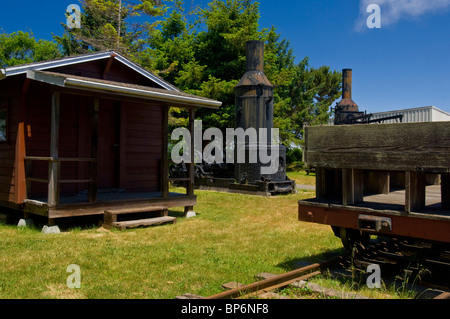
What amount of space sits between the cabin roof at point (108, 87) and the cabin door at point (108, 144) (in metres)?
1.70

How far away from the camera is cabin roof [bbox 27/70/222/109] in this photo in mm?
7391

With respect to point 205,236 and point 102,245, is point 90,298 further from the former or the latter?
point 205,236

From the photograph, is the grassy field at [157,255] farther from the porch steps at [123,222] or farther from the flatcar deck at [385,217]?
the flatcar deck at [385,217]

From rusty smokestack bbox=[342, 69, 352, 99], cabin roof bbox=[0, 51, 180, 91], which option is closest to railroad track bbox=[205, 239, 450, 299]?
cabin roof bbox=[0, 51, 180, 91]

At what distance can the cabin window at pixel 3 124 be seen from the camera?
29.2ft

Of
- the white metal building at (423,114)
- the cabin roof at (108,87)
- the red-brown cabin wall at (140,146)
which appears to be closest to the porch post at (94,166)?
the cabin roof at (108,87)

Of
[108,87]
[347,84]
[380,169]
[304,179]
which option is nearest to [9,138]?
[108,87]

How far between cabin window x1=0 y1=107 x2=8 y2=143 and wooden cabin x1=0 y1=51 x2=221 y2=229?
0.02 m

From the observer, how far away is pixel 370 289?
430cm

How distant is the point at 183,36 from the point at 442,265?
23.5 m

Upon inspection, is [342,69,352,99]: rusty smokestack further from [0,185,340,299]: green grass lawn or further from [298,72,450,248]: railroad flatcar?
[298,72,450,248]: railroad flatcar

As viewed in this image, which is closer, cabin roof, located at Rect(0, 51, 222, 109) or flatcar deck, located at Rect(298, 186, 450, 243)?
flatcar deck, located at Rect(298, 186, 450, 243)

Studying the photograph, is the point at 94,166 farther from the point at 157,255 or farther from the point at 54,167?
the point at 157,255

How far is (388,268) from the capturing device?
500cm
